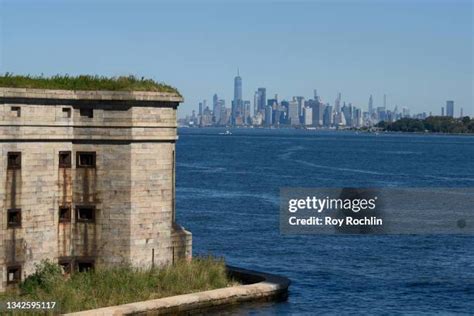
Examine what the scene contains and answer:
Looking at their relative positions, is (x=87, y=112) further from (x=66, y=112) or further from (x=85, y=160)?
(x=85, y=160)

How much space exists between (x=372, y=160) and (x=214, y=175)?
61.4m

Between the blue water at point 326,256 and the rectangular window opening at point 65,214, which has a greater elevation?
the rectangular window opening at point 65,214

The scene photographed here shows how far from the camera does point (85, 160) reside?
143 ft

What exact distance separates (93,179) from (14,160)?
376cm

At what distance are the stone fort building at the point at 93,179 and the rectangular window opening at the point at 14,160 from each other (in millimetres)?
328

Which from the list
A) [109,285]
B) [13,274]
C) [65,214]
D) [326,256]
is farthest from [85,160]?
[326,256]

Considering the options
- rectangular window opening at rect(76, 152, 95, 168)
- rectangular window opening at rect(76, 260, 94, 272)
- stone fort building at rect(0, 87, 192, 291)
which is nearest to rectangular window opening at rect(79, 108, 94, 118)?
stone fort building at rect(0, 87, 192, 291)

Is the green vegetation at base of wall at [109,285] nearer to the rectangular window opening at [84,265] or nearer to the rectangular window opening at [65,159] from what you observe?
the rectangular window opening at [84,265]

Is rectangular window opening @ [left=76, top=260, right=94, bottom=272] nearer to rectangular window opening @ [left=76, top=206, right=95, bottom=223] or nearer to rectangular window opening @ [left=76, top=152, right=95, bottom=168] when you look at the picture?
rectangular window opening @ [left=76, top=206, right=95, bottom=223]

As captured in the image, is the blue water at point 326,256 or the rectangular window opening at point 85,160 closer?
the rectangular window opening at point 85,160

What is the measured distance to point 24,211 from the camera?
136ft

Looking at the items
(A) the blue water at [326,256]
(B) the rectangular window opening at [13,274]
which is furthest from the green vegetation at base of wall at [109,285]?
(A) the blue water at [326,256]

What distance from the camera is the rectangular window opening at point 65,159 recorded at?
142 ft

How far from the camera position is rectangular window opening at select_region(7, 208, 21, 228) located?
4119cm
